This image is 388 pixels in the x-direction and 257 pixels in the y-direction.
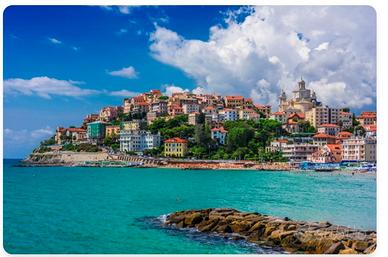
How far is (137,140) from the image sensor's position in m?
19.1

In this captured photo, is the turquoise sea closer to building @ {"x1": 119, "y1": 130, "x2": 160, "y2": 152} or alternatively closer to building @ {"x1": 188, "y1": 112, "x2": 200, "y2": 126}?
building @ {"x1": 119, "y1": 130, "x2": 160, "y2": 152}

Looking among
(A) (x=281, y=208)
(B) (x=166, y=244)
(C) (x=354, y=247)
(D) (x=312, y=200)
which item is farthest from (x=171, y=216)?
(D) (x=312, y=200)

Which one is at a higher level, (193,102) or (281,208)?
(193,102)

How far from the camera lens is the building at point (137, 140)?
18.9m

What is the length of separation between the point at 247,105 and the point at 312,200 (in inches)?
505

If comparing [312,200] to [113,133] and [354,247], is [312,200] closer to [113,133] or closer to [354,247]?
[354,247]

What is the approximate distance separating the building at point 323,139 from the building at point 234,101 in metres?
3.74

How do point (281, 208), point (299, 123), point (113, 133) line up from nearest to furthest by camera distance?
point (281, 208)
point (299, 123)
point (113, 133)

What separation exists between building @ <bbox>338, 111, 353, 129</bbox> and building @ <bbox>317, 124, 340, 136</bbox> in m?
0.28

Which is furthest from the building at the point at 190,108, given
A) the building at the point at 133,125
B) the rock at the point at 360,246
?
the rock at the point at 360,246

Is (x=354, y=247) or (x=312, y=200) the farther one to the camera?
(x=312, y=200)

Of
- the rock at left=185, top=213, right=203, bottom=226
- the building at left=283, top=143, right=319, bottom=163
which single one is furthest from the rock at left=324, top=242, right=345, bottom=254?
the building at left=283, top=143, right=319, bottom=163

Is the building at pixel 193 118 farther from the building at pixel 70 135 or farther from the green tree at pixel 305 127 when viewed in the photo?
the building at pixel 70 135

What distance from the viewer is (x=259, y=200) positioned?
7.10m
